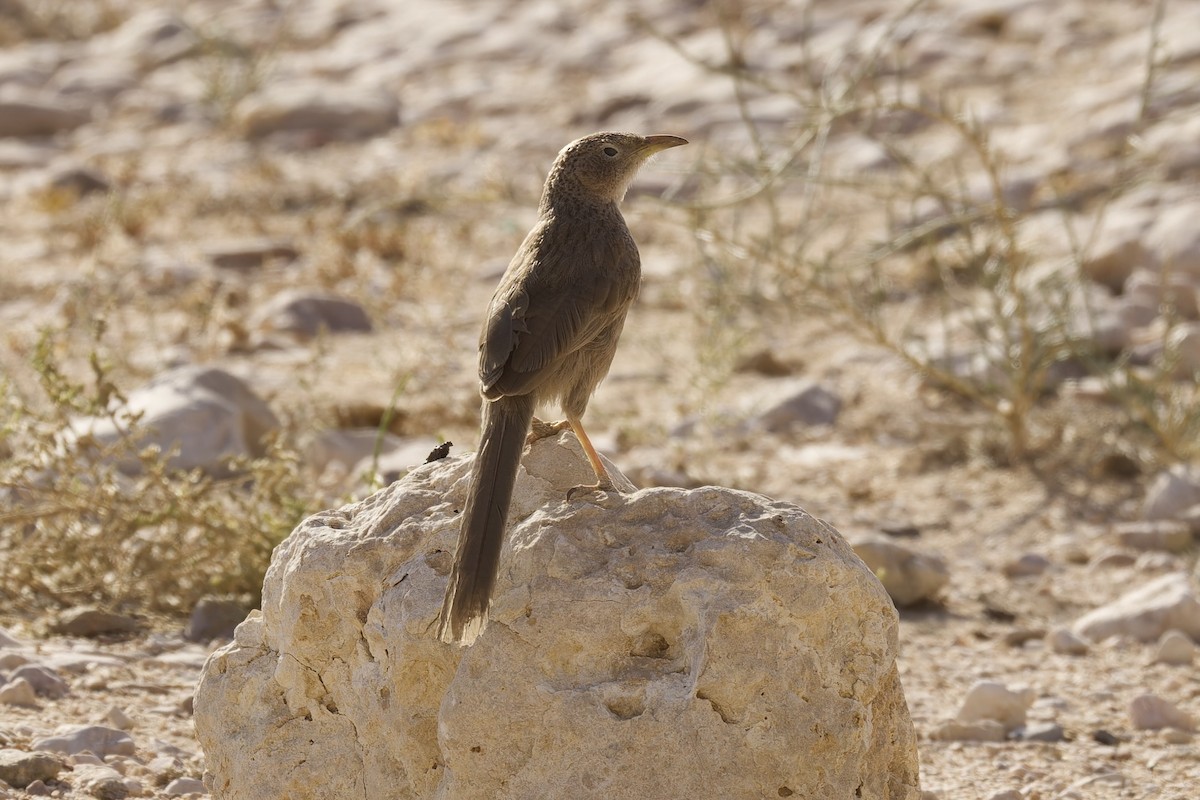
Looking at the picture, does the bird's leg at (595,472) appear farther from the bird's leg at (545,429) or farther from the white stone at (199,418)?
the white stone at (199,418)

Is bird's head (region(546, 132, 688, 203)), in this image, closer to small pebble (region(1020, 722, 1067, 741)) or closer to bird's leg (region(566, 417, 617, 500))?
bird's leg (region(566, 417, 617, 500))

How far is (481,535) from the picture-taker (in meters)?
3.42

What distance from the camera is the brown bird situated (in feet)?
11.2

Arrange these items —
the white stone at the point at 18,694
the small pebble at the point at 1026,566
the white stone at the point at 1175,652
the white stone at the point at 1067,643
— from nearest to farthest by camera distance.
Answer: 1. the white stone at the point at 18,694
2. the white stone at the point at 1175,652
3. the white stone at the point at 1067,643
4. the small pebble at the point at 1026,566

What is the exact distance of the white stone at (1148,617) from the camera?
6109 millimetres

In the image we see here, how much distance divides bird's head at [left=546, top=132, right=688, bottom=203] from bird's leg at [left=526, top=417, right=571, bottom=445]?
726 mm

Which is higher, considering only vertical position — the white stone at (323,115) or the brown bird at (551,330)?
the white stone at (323,115)

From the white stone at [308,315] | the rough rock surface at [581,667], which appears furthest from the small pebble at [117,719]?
the white stone at [308,315]

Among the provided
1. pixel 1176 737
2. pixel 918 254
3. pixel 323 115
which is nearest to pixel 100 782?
pixel 1176 737

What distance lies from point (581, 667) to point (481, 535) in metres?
0.39

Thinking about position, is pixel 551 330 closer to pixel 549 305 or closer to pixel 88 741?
pixel 549 305

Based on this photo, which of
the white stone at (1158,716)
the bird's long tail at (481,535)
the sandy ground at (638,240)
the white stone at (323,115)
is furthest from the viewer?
the white stone at (323,115)

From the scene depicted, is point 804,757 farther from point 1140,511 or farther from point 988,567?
point 1140,511

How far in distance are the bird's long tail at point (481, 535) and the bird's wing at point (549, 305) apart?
21 centimetres
